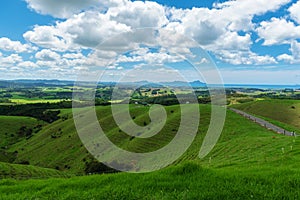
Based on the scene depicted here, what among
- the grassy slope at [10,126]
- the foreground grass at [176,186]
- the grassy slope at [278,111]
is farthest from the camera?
the grassy slope at [10,126]

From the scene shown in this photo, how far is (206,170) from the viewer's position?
461 inches

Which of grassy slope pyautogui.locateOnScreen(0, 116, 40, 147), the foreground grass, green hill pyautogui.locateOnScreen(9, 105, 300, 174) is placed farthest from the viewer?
grassy slope pyautogui.locateOnScreen(0, 116, 40, 147)

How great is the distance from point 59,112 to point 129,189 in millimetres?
197164

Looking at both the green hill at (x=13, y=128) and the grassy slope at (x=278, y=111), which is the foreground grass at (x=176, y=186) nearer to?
the grassy slope at (x=278, y=111)

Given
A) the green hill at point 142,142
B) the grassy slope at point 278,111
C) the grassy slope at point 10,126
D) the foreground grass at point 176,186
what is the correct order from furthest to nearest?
1. the grassy slope at point 10,126
2. the grassy slope at point 278,111
3. the green hill at point 142,142
4. the foreground grass at point 176,186

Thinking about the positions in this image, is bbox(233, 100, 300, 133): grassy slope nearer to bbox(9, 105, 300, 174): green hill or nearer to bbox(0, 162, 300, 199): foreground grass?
bbox(9, 105, 300, 174): green hill

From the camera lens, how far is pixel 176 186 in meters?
10.3

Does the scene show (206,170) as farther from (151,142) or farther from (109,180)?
(151,142)

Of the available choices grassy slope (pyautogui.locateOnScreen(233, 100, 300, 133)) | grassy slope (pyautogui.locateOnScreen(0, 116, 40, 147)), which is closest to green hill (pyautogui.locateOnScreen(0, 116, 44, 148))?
grassy slope (pyautogui.locateOnScreen(0, 116, 40, 147))

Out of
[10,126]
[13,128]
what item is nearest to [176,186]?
[13,128]

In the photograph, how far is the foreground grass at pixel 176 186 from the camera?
371 inches

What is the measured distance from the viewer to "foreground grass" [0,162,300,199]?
9.41m

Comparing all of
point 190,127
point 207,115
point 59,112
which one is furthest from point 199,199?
point 59,112

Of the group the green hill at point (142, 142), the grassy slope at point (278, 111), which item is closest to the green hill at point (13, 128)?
the green hill at point (142, 142)
